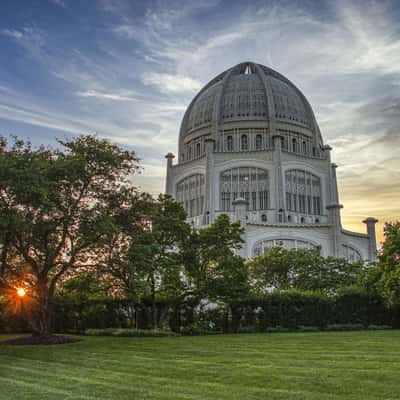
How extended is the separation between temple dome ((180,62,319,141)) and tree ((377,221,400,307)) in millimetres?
53401

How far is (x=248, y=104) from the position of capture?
8431cm

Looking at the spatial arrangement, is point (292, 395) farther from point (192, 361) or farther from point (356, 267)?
point (356, 267)

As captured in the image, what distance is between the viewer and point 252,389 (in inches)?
402

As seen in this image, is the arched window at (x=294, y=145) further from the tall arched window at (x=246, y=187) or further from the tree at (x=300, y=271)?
the tree at (x=300, y=271)

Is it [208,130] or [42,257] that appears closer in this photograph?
[42,257]

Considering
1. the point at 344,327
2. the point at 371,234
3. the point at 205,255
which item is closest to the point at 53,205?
the point at 205,255

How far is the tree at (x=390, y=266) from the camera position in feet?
93.4

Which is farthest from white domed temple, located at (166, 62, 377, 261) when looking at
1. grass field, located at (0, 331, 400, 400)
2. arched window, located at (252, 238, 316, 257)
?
grass field, located at (0, 331, 400, 400)

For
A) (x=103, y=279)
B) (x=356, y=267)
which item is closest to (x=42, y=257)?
(x=103, y=279)

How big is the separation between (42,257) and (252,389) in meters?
19.1

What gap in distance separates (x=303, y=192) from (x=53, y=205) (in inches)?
2357

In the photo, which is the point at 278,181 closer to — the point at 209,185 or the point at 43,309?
the point at 209,185

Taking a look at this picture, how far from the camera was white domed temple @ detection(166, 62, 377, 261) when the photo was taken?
6750 cm

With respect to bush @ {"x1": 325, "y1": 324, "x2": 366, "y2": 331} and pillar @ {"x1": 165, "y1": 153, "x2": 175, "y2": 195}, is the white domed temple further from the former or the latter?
bush @ {"x1": 325, "y1": 324, "x2": 366, "y2": 331}
